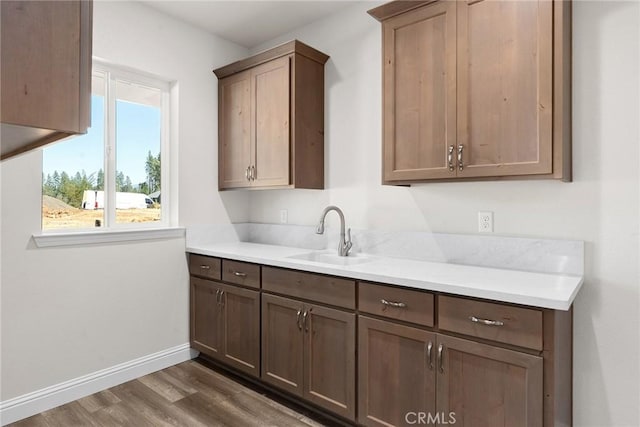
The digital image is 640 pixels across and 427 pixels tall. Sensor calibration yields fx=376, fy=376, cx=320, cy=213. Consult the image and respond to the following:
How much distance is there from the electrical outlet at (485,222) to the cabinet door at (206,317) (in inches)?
71.4

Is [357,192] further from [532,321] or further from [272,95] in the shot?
[532,321]

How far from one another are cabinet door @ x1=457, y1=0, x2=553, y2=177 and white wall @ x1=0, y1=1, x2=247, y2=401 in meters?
2.10

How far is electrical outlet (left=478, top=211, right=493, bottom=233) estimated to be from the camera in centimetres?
213

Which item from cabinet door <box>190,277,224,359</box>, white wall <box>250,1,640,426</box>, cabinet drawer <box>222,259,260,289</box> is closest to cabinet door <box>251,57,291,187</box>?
cabinet drawer <box>222,259,260,289</box>

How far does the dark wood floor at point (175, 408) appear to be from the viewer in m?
2.16

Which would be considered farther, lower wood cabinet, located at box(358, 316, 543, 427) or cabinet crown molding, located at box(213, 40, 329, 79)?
cabinet crown molding, located at box(213, 40, 329, 79)

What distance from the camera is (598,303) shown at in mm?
1813

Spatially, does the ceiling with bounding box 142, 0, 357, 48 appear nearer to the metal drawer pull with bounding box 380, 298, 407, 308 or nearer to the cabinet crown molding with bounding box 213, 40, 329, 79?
the cabinet crown molding with bounding box 213, 40, 329, 79

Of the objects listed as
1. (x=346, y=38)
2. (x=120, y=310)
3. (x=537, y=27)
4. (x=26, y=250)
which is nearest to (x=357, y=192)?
(x=346, y=38)

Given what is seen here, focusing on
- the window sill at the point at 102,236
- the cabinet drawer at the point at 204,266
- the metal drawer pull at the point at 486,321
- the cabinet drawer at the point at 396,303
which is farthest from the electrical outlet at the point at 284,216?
the metal drawer pull at the point at 486,321

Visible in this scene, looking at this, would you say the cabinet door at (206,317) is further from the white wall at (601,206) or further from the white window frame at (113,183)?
the white wall at (601,206)

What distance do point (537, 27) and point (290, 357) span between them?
2131mm

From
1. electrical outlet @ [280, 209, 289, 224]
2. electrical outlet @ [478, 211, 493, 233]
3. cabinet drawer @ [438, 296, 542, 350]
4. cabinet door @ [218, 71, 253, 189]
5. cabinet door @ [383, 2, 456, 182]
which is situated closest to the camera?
cabinet drawer @ [438, 296, 542, 350]

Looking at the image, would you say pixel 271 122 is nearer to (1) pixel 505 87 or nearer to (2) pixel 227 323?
(2) pixel 227 323
